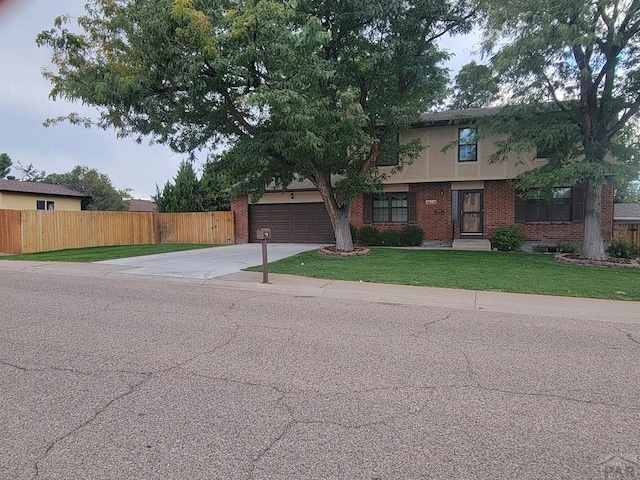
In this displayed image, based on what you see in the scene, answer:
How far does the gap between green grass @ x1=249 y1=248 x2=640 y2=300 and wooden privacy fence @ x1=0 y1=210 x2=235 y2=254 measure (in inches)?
396

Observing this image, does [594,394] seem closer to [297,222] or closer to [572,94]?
[572,94]

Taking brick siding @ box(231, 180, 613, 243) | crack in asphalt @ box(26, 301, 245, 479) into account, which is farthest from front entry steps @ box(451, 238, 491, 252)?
crack in asphalt @ box(26, 301, 245, 479)

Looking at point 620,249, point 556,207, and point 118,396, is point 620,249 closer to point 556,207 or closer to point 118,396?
point 556,207

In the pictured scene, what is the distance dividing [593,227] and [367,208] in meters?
9.72

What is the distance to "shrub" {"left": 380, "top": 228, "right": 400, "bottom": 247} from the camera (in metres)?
19.8

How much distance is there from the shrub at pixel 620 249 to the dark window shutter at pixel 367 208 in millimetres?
9894

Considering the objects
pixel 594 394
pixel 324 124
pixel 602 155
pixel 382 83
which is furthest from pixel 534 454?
pixel 382 83

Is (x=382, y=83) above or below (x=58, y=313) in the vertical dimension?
above

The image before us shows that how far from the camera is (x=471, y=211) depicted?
64.3 ft

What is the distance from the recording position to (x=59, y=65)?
532 inches

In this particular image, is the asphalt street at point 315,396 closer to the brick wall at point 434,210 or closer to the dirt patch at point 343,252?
the dirt patch at point 343,252

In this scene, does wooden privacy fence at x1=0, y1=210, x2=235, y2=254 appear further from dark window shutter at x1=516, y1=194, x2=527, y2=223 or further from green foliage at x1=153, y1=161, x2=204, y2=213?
dark window shutter at x1=516, y1=194, x2=527, y2=223

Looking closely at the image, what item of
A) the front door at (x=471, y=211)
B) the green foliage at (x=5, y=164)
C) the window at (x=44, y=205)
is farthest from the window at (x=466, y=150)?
the green foliage at (x=5, y=164)

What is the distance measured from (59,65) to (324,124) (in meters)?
8.79
